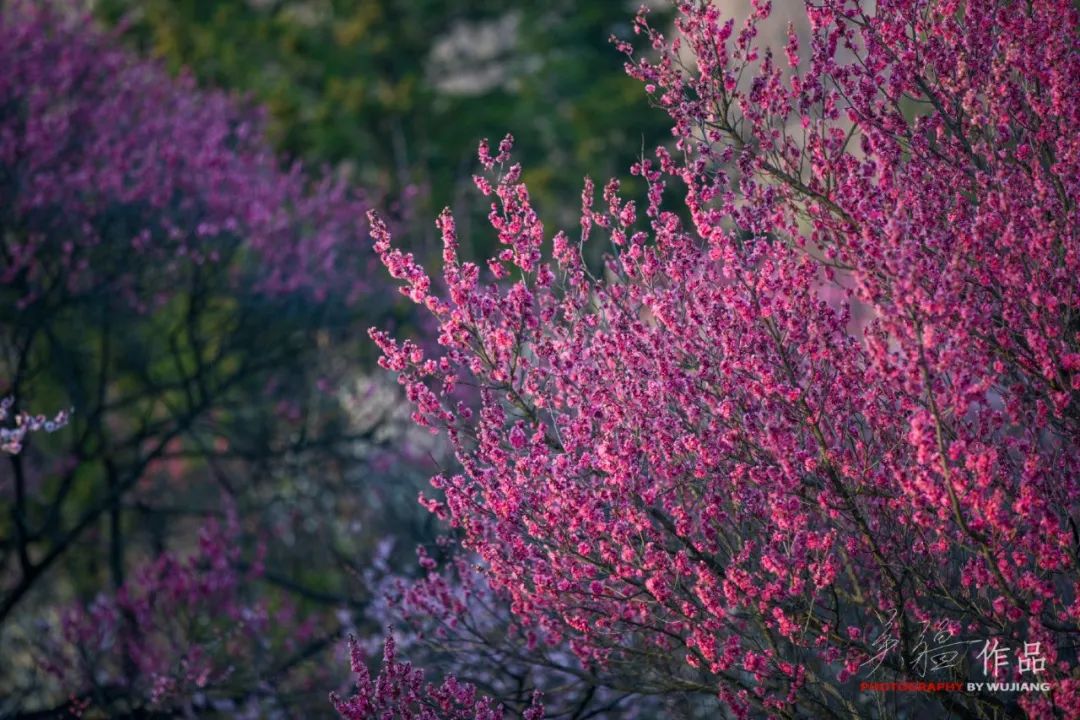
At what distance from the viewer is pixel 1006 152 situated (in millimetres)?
5203

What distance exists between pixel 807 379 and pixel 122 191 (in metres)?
9.08

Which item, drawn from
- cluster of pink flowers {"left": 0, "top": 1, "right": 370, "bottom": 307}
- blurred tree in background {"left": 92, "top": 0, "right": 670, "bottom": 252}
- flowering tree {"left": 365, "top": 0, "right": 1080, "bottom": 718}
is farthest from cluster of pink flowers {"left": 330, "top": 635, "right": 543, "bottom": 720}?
blurred tree in background {"left": 92, "top": 0, "right": 670, "bottom": 252}

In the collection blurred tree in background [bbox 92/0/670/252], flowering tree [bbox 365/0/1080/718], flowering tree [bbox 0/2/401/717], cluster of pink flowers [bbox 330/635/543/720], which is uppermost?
blurred tree in background [bbox 92/0/670/252]

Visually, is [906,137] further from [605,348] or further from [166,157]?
[166,157]

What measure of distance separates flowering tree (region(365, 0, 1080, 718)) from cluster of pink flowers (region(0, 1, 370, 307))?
7.63m

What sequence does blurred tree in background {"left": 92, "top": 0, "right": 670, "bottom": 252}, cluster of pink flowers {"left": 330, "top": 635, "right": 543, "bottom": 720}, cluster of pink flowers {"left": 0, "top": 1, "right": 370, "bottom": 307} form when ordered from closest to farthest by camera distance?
cluster of pink flowers {"left": 330, "top": 635, "right": 543, "bottom": 720} < cluster of pink flowers {"left": 0, "top": 1, "right": 370, "bottom": 307} < blurred tree in background {"left": 92, "top": 0, "right": 670, "bottom": 252}

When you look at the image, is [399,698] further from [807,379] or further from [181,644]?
[181,644]

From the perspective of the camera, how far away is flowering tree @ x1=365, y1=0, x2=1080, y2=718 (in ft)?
15.8

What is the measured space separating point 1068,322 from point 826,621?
5.78 ft

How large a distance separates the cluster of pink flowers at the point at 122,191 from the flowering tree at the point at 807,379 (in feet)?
25.0

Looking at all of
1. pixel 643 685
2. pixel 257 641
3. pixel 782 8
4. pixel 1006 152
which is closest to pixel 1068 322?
pixel 1006 152

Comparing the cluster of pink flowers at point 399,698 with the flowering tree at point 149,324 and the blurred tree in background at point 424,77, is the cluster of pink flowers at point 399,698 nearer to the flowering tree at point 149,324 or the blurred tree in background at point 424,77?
the flowering tree at point 149,324

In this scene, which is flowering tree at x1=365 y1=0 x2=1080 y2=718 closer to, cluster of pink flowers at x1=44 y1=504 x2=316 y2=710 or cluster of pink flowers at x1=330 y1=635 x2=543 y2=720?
cluster of pink flowers at x1=330 y1=635 x2=543 y2=720

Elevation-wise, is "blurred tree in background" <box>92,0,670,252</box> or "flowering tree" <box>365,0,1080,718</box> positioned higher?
"blurred tree in background" <box>92,0,670,252</box>
